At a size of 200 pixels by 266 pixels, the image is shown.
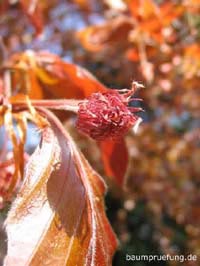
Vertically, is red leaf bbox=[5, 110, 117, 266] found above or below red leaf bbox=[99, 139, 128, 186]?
below

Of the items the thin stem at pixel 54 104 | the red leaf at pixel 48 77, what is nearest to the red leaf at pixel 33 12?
the red leaf at pixel 48 77

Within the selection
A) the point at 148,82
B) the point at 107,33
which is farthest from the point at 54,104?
the point at 148,82

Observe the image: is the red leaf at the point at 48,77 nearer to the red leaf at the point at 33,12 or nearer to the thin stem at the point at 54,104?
the red leaf at the point at 33,12

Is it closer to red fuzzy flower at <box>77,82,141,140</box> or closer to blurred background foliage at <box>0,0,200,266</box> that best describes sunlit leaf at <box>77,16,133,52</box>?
blurred background foliage at <box>0,0,200,266</box>

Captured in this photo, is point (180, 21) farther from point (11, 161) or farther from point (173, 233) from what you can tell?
point (173, 233)

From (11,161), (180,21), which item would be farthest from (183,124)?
(11,161)

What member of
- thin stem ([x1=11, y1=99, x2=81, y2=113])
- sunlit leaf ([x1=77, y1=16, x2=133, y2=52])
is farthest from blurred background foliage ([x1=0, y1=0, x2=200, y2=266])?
thin stem ([x1=11, y1=99, x2=81, y2=113])
